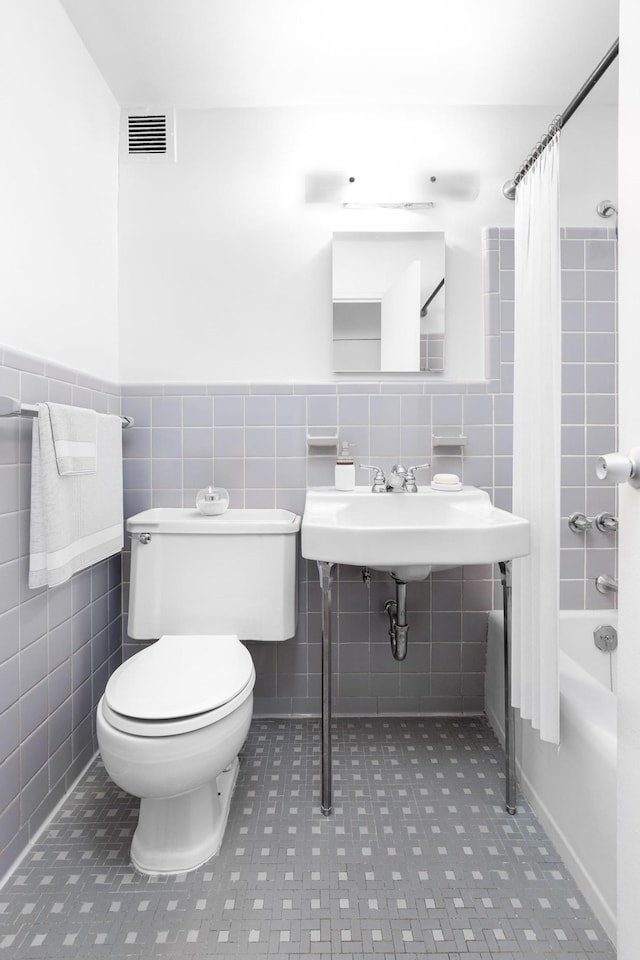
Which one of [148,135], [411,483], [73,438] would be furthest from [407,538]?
[148,135]

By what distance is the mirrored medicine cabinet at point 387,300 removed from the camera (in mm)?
1943

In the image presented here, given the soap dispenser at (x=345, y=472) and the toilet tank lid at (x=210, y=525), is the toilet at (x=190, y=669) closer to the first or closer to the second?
the toilet tank lid at (x=210, y=525)

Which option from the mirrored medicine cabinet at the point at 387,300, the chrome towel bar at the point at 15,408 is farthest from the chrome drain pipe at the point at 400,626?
the chrome towel bar at the point at 15,408

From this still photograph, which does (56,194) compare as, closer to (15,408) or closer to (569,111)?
(15,408)

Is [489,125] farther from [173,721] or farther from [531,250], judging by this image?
[173,721]

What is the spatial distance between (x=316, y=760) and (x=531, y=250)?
1.68m

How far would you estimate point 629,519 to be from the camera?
2.28 ft

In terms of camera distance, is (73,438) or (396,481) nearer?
(73,438)

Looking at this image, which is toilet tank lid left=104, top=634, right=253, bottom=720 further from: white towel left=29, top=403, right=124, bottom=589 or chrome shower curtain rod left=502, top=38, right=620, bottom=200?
chrome shower curtain rod left=502, top=38, right=620, bottom=200

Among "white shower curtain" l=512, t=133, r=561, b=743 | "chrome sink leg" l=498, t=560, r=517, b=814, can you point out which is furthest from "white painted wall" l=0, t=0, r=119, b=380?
"chrome sink leg" l=498, t=560, r=517, b=814

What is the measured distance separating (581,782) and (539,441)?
2.70ft

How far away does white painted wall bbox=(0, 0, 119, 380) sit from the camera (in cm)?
132

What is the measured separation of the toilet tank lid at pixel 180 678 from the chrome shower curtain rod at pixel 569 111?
5.22 ft

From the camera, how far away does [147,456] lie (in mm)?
1978
